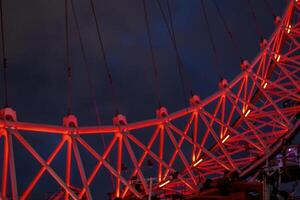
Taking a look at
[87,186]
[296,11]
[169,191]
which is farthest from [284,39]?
[87,186]

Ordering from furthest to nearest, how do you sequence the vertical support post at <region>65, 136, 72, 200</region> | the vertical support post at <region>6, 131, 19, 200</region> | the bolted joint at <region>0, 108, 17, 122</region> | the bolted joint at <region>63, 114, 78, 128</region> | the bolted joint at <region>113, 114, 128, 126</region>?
1. the bolted joint at <region>113, 114, 128, 126</region>
2. the bolted joint at <region>63, 114, 78, 128</region>
3. the vertical support post at <region>65, 136, 72, 200</region>
4. the bolted joint at <region>0, 108, 17, 122</region>
5. the vertical support post at <region>6, 131, 19, 200</region>

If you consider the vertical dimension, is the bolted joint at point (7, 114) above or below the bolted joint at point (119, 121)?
below

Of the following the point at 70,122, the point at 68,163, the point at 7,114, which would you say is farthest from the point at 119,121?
the point at 7,114

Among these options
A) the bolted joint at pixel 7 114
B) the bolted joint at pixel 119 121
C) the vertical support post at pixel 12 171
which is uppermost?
the bolted joint at pixel 119 121

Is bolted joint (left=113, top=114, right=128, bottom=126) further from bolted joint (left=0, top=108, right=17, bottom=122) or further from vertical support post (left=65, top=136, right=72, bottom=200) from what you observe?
bolted joint (left=0, top=108, right=17, bottom=122)

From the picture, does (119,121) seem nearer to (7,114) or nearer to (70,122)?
(70,122)

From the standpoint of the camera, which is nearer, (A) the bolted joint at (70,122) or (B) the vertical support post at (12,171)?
(B) the vertical support post at (12,171)

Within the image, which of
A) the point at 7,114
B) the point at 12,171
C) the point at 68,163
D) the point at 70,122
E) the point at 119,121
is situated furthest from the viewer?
the point at 119,121

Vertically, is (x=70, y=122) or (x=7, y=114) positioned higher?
(x=70, y=122)

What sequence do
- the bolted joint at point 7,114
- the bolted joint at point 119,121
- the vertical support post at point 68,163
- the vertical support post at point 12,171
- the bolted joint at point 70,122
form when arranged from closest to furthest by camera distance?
the vertical support post at point 12,171 → the bolted joint at point 7,114 → the vertical support post at point 68,163 → the bolted joint at point 70,122 → the bolted joint at point 119,121

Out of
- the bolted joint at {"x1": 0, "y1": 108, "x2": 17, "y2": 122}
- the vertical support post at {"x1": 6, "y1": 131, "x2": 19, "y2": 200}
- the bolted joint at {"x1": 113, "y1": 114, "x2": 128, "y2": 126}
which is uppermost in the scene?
the bolted joint at {"x1": 113, "y1": 114, "x2": 128, "y2": 126}

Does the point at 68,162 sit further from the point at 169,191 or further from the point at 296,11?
the point at 296,11

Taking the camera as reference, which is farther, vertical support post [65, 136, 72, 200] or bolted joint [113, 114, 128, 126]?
bolted joint [113, 114, 128, 126]

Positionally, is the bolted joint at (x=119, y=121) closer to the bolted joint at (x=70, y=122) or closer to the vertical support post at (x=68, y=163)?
the bolted joint at (x=70, y=122)
